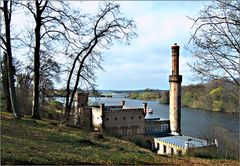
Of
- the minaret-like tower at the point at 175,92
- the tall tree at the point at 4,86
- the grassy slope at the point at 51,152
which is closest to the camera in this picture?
the grassy slope at the point at 51,152

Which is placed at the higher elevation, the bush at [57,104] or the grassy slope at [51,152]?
the bush at [57,104]

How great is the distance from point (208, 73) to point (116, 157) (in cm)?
362

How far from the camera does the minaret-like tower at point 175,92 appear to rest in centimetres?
3584

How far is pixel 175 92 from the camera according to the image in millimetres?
36562

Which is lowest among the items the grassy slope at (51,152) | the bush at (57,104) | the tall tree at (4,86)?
the grassy slope at (51,152)

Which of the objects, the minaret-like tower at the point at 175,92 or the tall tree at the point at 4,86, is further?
the minaret-like tower at the point at 175,92

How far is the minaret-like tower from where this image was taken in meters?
35.8

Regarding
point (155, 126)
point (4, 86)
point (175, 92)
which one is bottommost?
point (155, 126)

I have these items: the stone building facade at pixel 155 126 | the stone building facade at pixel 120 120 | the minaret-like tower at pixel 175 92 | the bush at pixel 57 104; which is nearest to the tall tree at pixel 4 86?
the bush at pixel 57 104

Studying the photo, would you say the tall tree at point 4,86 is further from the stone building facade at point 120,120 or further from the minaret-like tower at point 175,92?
the minaret-like tower at point 175,92

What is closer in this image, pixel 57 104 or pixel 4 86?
pixel 4 86

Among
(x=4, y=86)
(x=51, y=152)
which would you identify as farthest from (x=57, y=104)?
(x=51, y=152)

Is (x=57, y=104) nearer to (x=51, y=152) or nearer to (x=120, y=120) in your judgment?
(x=120, y=120)

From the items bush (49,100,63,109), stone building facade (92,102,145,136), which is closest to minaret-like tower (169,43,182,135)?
stone building facade (92,102,145,136)
